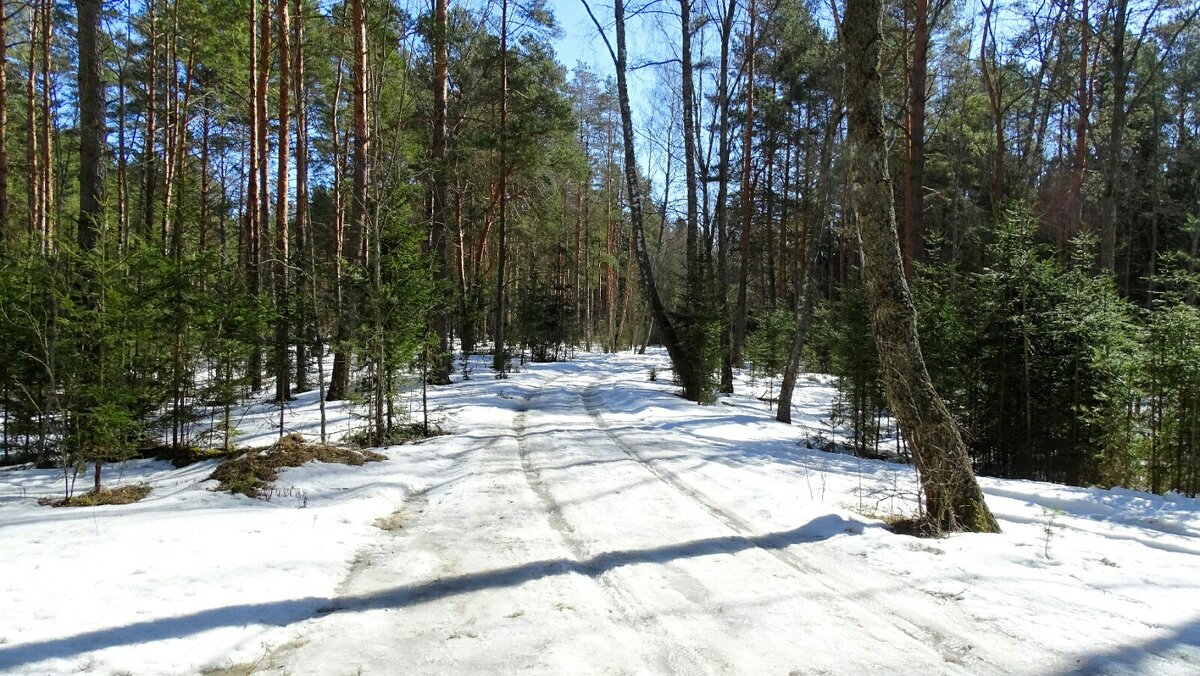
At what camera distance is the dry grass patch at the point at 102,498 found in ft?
19.0

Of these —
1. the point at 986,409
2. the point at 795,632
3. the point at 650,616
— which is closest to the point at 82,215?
the point at 650,616

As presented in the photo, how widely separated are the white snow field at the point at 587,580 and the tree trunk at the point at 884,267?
32.5 inches

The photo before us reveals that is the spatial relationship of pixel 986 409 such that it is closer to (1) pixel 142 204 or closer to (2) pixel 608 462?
(2) pixel 608 462

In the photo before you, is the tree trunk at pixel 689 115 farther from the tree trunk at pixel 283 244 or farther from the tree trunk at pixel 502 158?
the tree trunk at pixel 283 244

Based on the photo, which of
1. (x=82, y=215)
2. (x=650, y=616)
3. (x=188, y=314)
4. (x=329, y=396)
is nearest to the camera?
(x=650, y=616)

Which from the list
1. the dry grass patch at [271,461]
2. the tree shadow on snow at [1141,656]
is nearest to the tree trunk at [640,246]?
the dry grass patch at [271,461]

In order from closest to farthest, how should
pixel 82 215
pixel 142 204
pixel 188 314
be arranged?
pixel 82 215, pixel 188 314, pixel 142 204

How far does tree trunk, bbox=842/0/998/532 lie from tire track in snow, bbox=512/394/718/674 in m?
3.00

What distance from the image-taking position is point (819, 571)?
13.3 ft

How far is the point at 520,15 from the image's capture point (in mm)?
18422

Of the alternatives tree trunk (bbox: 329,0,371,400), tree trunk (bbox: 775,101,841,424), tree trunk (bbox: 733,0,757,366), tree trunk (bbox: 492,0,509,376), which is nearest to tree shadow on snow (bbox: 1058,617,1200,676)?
tree trunk (bbox: 329,0,371,400)

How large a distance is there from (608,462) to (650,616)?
4.12 meters

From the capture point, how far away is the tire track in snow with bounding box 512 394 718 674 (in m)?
2.87

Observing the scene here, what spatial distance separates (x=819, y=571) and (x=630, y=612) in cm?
148
